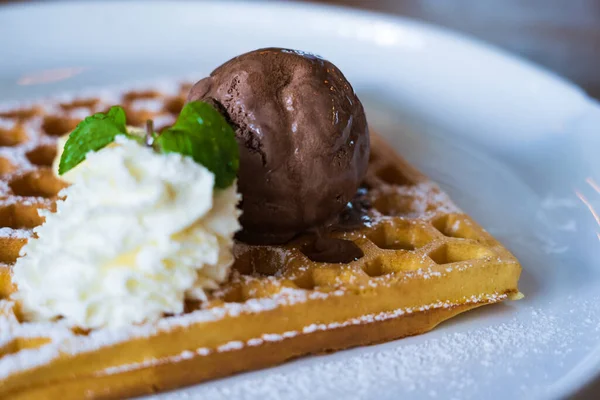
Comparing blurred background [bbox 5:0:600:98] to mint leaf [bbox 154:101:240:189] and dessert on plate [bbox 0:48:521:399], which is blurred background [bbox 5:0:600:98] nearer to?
dessert on plate [bbox 0:48:521:399]

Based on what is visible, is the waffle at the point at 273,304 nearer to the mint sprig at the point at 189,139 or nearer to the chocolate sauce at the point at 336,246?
the chocolate sauce at the point at 336,246

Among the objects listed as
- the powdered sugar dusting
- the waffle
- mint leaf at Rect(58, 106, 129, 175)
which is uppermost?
mint leaf at Rect(58, 106, 129, 175)

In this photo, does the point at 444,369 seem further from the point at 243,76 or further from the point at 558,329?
the point at 243,76

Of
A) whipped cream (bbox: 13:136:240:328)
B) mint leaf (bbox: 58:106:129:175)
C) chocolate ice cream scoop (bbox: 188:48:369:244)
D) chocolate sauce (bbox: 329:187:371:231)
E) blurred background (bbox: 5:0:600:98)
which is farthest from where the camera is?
blurred background (bbox: 5:0:600:98)

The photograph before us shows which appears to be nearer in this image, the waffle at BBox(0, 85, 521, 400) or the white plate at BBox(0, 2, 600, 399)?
the waffle at BBox(0, 85, 521, 400)

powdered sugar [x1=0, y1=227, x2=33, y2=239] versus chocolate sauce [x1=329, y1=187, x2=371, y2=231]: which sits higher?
chocolate sauce [x1=329, y1=187, x2=371, y2=231]

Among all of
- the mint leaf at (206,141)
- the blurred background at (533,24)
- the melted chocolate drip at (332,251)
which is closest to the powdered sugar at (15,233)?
the mint leaf at (206,141)

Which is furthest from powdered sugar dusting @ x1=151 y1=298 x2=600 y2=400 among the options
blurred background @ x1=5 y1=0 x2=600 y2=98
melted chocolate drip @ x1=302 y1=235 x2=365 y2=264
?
blurred background @ x1=5 y1=0 x2=600 y2=98
